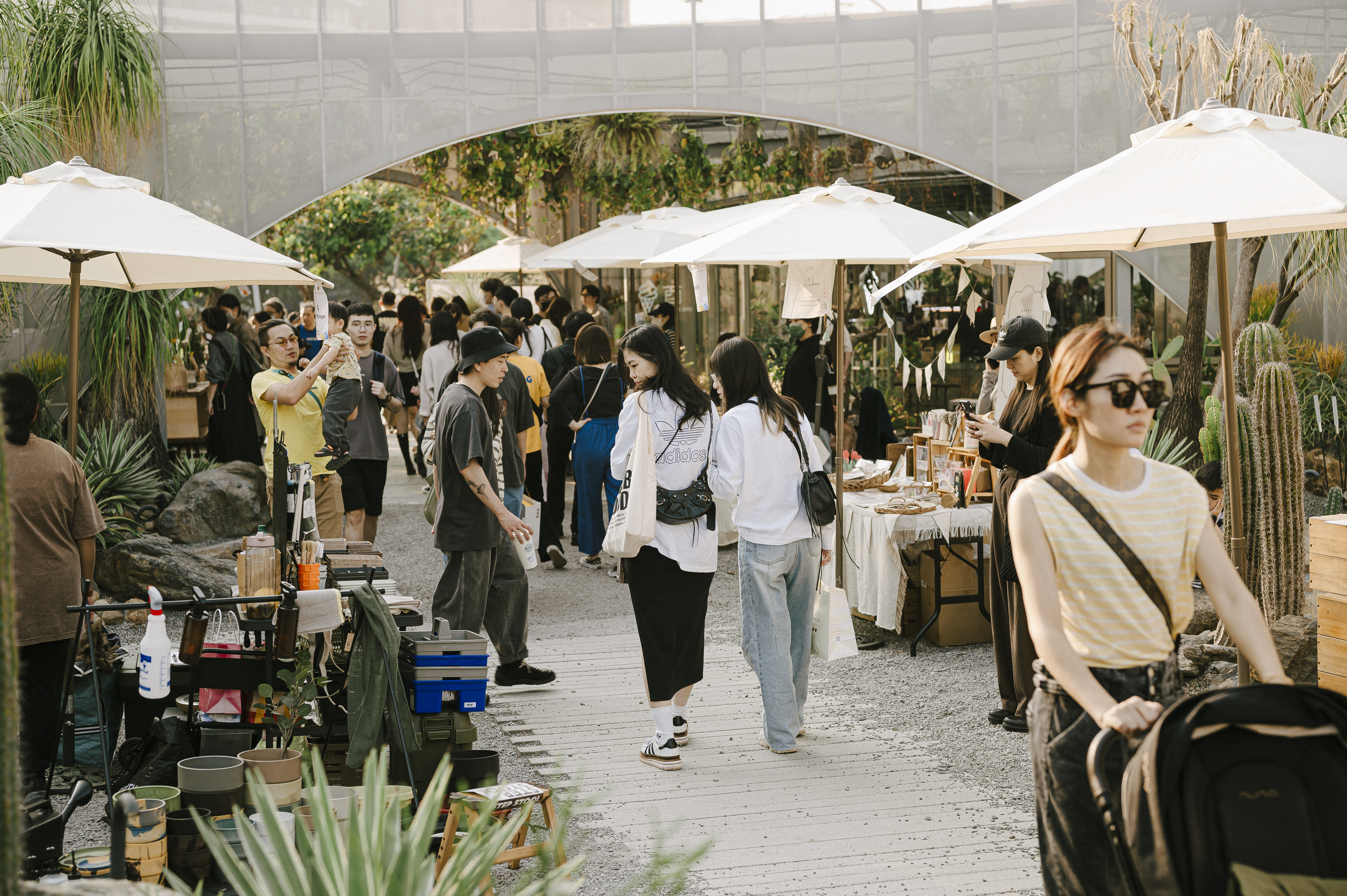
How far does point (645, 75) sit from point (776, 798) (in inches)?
349

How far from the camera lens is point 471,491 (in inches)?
243

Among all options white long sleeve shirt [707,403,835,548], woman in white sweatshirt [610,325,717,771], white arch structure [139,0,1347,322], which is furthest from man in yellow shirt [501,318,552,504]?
white long sleeve shirt [707,403,835,548]

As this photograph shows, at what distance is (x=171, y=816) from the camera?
3.92 metres

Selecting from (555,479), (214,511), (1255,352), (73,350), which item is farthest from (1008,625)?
(214,511)

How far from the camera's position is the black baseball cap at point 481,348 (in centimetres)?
609

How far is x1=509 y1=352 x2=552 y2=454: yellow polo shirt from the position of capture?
943cm

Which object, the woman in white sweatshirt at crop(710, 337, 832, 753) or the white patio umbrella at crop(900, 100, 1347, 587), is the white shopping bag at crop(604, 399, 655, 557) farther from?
the white patio umbrella at crop(900, 100, 1347, 587)

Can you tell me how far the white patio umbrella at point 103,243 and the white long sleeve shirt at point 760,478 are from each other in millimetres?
2227

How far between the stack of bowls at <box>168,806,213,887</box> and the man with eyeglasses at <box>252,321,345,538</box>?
132 inches

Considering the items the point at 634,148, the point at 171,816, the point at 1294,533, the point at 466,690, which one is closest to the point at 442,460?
the point at 466,690

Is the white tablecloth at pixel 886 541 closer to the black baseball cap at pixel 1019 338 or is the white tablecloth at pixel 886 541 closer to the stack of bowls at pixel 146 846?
the black baseball cap at pixel 1019 338

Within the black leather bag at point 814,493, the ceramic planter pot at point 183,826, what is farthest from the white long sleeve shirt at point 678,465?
the ceramic planter pot at point 183,826

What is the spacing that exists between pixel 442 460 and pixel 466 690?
158 cm

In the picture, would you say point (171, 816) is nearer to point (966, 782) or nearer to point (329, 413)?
point (966, 782)
